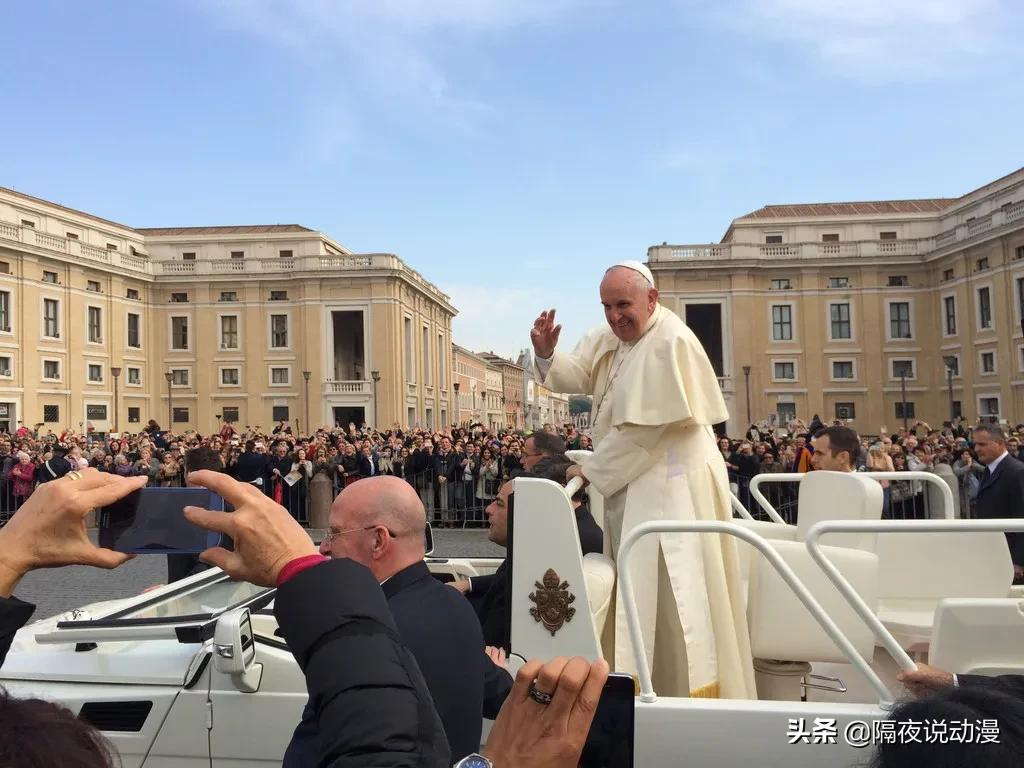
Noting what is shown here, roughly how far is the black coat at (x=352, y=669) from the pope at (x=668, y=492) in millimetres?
2254

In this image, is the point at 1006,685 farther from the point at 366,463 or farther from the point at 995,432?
the point at 366,463

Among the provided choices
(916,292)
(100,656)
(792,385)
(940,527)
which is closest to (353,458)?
(100,656)

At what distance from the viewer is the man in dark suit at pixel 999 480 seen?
6.27 meters

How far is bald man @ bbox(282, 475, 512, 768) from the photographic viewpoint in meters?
2.12

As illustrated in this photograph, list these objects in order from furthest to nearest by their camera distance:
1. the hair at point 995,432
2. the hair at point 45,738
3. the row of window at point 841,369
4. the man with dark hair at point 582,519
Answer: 1. the row of window at point 841,369
2. the hair at point 995,432
3. the man with dark hair at point 582,519
4. the hair at point 45,738

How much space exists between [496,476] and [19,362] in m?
39.8

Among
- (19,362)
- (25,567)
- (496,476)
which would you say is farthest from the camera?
(19,362)

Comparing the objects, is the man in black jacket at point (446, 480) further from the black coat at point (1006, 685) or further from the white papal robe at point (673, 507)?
the black coat at point (1006, 685)

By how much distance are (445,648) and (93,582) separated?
9.52m

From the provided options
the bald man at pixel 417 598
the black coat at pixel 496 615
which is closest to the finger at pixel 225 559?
the bald man at pixel 417 598

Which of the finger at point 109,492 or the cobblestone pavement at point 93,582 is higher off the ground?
the finger at point 109,492

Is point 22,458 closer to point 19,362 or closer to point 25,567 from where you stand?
point 25,567

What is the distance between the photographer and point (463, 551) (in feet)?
39.0

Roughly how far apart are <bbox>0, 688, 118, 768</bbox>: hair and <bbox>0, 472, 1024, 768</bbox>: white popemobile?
5.88 feet
